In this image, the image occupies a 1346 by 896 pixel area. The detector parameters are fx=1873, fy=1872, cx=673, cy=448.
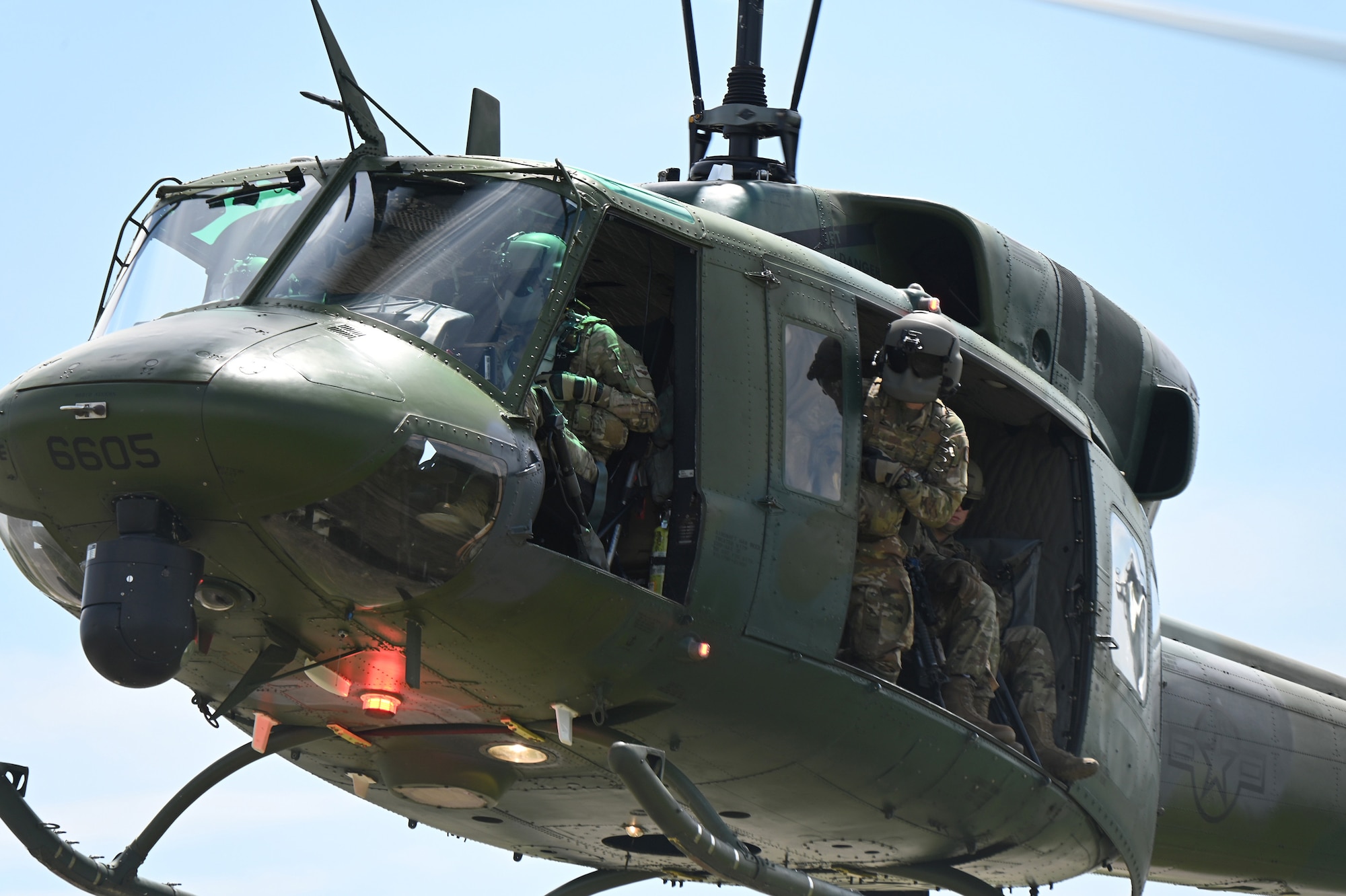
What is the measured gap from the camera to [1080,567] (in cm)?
851

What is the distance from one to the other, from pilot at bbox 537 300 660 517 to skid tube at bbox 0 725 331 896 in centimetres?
184

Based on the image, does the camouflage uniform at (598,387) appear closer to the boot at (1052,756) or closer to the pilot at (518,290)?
the pilot at (518,290)

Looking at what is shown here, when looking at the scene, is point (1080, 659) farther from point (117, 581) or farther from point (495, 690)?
point (117, 581)

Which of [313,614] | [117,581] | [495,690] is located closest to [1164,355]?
[495,690]

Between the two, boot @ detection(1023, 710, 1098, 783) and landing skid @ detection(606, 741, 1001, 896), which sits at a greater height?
boot @ detection(1023, 710, 1098, 783)

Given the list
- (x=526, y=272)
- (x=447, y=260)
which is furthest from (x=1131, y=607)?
(x=447, y=260)

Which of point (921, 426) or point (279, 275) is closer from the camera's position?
point (279, 275)

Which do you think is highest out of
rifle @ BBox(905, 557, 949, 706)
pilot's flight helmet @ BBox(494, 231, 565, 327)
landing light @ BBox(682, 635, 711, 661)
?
pilot's flight helmet @ BBox(494, 231, 565, 327)

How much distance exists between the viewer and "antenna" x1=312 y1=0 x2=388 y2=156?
6828 millimetres

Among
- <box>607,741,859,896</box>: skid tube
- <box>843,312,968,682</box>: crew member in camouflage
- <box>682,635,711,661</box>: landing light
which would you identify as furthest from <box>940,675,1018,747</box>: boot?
<box>682,635,711,661</box>: landing light

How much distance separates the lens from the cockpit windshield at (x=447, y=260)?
21.1 ft

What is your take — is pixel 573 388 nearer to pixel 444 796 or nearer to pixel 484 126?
pixel 484 126

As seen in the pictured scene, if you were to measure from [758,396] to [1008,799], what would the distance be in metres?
2.21

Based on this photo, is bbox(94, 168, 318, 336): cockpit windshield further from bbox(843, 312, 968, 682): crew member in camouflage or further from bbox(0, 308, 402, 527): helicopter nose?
bbox(843, 312, 968, 682): crew member in camouflage
